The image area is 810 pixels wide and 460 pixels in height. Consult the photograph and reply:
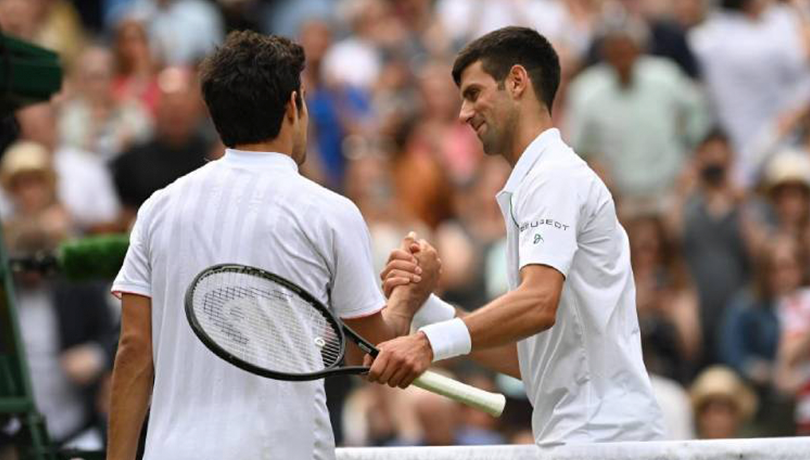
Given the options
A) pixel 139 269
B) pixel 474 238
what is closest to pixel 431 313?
pixel 139 269

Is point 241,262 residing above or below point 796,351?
above

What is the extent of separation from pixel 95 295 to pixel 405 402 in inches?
73.7

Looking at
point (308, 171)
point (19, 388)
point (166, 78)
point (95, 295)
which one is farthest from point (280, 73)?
point (166, 78)

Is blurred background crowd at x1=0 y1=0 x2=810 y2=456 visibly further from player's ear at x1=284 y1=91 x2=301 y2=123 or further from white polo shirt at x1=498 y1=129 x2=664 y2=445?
player's ear at x1=284 y1=91 x2=301 y2=123

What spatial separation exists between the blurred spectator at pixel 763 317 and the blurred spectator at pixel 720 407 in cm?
41

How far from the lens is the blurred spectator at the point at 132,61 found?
14.3m

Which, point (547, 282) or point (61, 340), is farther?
point (61, 340)

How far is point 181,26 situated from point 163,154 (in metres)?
3.12

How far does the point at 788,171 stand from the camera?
12.4 m

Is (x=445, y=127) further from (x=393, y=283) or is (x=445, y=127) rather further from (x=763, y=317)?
(x=393, y=283)

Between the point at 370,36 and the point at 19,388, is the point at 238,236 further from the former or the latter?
the point at 370,36

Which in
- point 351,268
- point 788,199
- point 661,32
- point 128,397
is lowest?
point 788,199

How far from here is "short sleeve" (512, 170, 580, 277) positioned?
18.5ft

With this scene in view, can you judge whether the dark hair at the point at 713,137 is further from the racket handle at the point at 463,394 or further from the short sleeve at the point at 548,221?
the racket handle at the point at 463,394
